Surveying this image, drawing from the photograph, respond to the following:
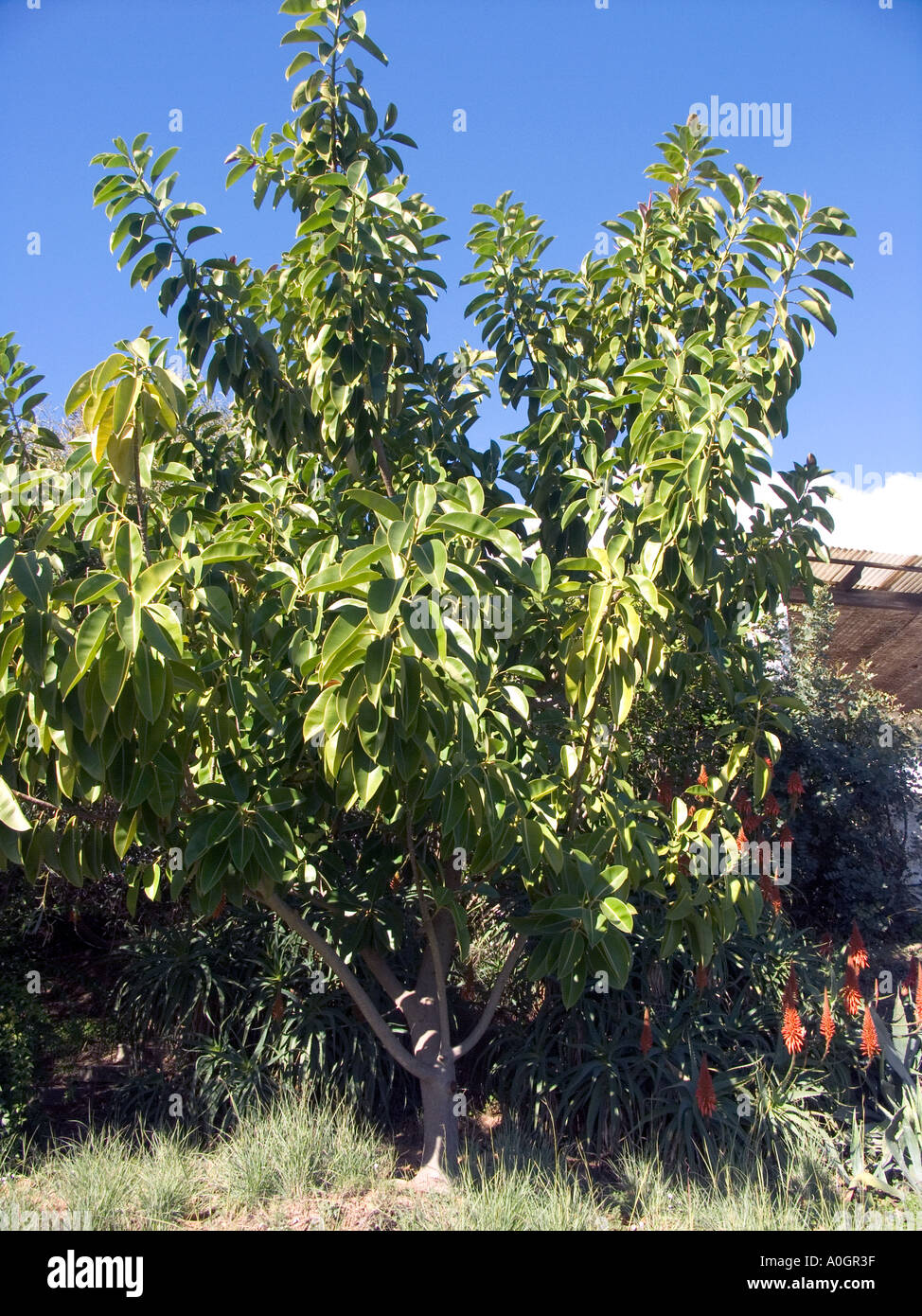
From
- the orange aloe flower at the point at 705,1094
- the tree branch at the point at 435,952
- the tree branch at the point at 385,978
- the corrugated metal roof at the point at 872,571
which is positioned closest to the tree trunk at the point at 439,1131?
the tree branch at the point at 435,952

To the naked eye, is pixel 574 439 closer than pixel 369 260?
No

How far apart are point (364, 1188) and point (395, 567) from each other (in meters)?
3.27

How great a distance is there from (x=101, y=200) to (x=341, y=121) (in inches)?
46.6

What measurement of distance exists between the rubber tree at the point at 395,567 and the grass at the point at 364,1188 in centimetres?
39

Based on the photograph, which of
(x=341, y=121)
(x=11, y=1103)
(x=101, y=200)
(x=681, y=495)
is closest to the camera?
(x=681, y=495)

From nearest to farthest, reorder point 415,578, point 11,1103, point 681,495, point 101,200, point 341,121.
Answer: point 415,578 → point 681,495 → point 101,200 → point 341,121 → point 11,1103

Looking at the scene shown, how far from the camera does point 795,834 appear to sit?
7844mm

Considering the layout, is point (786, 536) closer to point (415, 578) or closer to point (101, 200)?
point (415, 578)

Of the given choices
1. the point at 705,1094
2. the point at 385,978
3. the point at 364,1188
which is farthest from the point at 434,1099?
the point at 705,1094

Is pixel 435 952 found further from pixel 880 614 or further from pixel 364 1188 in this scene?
pixel 880 614

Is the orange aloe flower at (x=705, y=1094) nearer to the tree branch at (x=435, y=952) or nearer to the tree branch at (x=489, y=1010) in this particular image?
the tree branch at (x=489, y=1010)

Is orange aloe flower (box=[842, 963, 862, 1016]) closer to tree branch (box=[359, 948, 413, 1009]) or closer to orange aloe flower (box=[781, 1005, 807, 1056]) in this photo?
orange aloe flower (box=[781, 1005, 807, 1056])
